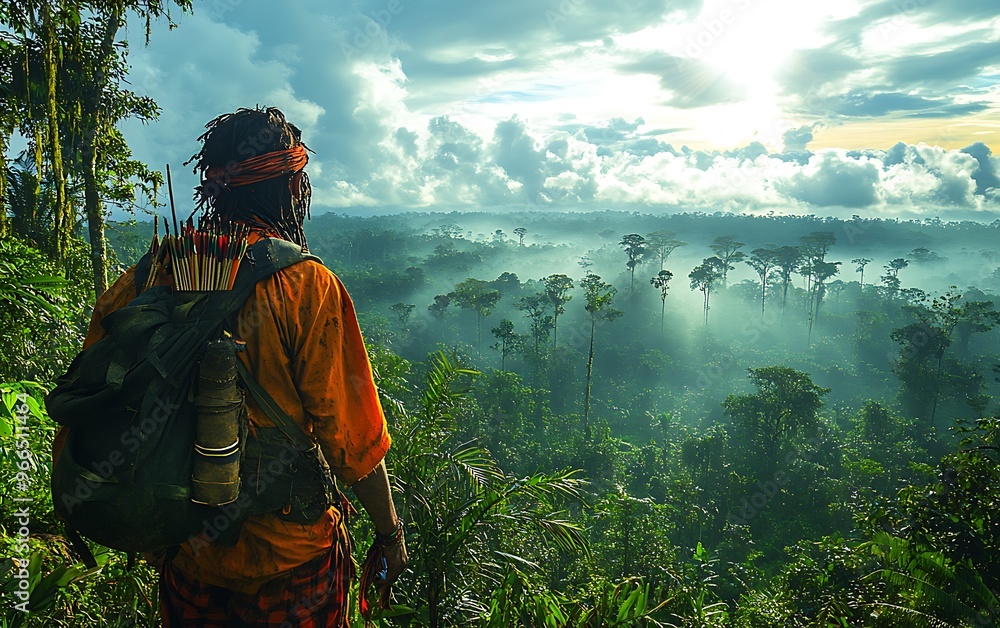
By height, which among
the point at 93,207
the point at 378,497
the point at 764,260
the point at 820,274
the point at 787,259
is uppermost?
the point at 93,207

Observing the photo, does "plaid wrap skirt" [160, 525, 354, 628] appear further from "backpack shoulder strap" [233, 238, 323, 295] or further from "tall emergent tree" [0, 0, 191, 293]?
"tall emergent tree" [0, 0, 191, 293]

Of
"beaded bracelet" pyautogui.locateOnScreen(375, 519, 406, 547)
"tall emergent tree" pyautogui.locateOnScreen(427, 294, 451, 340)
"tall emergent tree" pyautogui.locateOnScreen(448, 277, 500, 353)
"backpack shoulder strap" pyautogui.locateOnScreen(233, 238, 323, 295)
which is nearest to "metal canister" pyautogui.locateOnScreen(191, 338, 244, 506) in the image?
"backpack shoulder strap" pyautogui.locateOnScreen(233, 238, 323, 295)

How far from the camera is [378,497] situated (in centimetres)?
140

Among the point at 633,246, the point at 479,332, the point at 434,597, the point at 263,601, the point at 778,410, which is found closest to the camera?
the point at 263,601

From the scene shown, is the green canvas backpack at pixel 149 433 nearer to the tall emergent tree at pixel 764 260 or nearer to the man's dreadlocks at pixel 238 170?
the man's dreadlocks at pixel 238 170

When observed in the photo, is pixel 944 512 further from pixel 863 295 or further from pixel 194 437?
pixel 863 295

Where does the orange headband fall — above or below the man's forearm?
above

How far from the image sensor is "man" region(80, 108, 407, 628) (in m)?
1.29

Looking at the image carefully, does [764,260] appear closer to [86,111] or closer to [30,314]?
[86,111]

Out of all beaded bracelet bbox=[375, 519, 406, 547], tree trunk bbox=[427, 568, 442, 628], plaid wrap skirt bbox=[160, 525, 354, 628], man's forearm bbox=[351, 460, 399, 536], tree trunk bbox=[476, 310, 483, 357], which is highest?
man's forearm bbox=[351, 460, 399, 536]

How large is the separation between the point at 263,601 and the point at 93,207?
9712mm

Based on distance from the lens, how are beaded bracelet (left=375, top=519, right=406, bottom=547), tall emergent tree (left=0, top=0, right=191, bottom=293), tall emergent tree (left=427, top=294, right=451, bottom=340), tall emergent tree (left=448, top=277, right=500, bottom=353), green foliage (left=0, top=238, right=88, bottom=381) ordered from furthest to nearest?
1. tall emergent tree (left=427, top=294, right=451, bottom=340)
2. tall emergent tree (left=448, top=277, right=500, bottom=353)
3. tall emergent tree (left=0, top=0, right=191, bottom=293)
4. green foliage (left=0, top=238, right=88, bottom=381)
5. beaded bracelet (left=375, top=519, right=406, bottom=547)

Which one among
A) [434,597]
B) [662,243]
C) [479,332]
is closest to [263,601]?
[434,597]

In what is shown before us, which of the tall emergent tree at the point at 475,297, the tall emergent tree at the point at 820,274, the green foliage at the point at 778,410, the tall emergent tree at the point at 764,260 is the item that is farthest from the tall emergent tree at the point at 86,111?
the tall emergent tree at the point at 764,260
